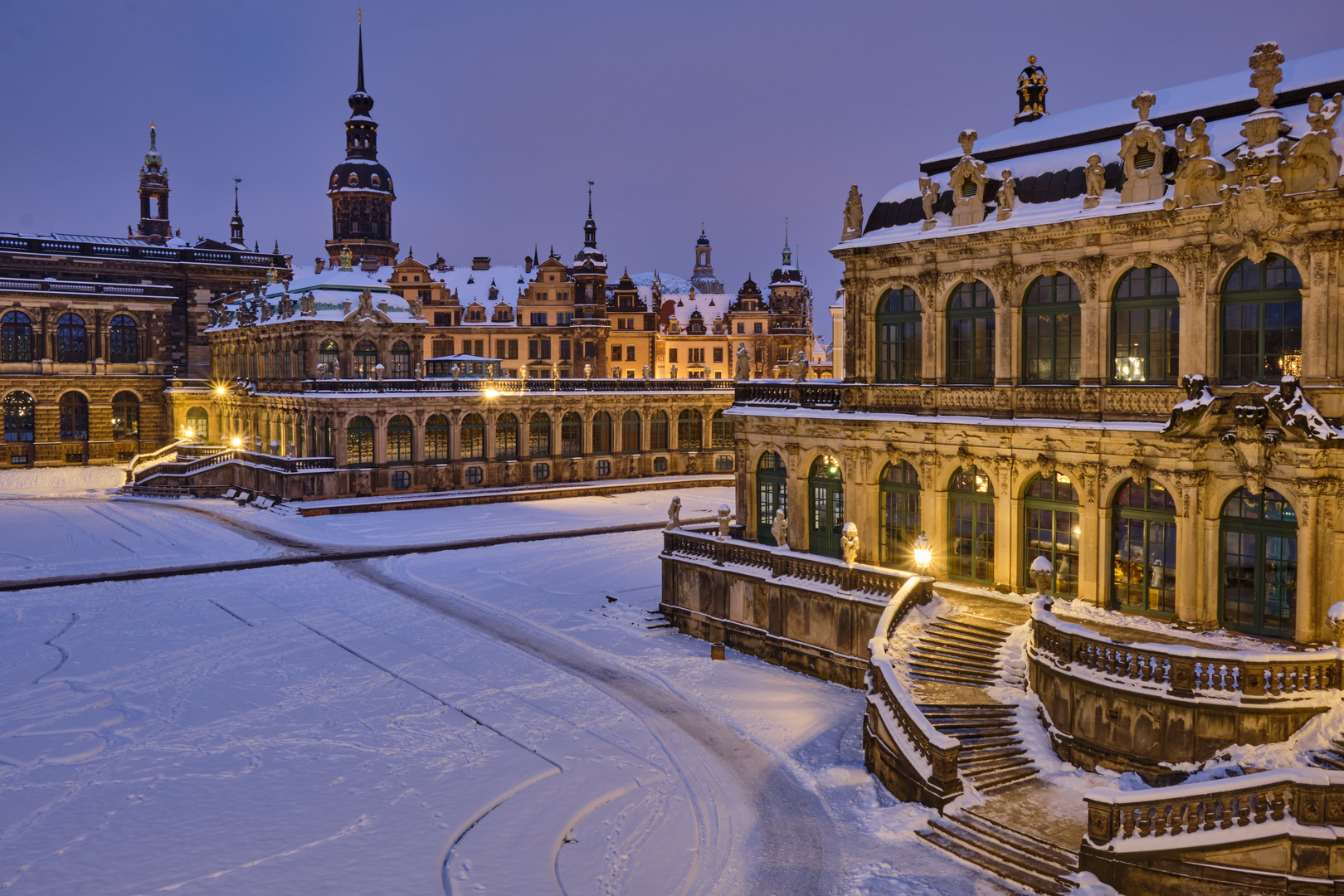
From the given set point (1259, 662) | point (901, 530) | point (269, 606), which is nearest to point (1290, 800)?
point (1259, 662)

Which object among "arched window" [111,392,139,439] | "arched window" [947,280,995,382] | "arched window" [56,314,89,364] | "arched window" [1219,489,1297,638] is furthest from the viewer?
"arched window" [111,392,139,439]

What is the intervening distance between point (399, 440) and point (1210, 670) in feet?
167

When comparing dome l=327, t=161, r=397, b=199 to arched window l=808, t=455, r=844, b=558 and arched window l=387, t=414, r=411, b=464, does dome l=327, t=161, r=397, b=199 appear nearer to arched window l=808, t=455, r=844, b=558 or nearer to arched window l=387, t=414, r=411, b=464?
arched window l=387, t=414, r=411, b=464

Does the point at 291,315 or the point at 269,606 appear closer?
the point at 269,606

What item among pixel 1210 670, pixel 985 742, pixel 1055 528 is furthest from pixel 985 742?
pixel 1055 528

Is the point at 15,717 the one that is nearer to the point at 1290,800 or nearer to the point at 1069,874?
the point at 1069,874

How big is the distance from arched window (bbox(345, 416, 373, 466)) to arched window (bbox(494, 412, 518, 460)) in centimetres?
834

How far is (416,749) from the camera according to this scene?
74.1 ft

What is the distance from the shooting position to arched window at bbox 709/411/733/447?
74750 mm

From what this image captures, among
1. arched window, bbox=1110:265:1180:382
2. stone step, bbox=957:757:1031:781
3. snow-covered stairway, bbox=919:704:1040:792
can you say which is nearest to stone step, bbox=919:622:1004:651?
snow-covered stairway, bbox=919:704:1040:792

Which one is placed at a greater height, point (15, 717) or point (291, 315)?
point (291, 315)

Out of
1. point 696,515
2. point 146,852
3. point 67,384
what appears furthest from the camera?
point 67,384

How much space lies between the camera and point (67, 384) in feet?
250

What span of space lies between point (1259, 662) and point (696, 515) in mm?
37073
